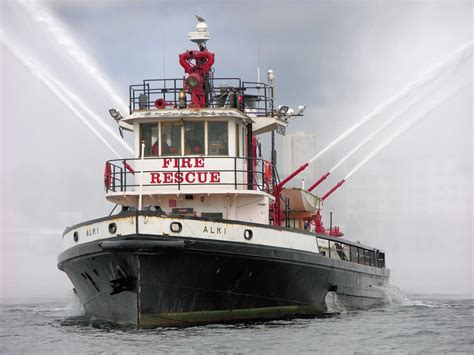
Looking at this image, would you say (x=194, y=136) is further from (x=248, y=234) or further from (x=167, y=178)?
(x=248, y=234)

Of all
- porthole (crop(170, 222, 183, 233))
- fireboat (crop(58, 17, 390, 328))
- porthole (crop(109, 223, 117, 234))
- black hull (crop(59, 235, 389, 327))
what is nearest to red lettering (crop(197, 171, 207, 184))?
fireboat (crop(58, 17, 390, 328))

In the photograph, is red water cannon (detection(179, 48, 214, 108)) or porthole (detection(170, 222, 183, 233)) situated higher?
red water cannon (detection(179, 48, 214, 108))

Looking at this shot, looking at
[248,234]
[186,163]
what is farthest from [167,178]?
[248,234]

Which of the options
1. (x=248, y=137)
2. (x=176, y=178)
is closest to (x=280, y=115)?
(x=248, y=137)

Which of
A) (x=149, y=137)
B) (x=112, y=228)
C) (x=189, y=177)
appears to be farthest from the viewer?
(x=149, y=137)

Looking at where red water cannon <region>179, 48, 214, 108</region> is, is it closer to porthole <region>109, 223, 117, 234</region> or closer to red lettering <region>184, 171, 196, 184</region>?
red lettering <region>184, 171, 196, 184</region>

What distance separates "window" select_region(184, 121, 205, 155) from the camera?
29922mm

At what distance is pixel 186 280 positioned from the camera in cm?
2625

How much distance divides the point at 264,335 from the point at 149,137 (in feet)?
26.2

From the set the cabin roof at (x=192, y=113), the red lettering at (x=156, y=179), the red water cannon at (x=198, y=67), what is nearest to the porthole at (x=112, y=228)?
the red lettering at (x=156, y=179)

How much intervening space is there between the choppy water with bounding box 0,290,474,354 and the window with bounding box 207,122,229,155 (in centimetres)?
536

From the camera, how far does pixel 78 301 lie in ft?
107

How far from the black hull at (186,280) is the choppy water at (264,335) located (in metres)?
0.61

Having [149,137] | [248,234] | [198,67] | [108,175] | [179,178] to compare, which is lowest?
[248,234]
